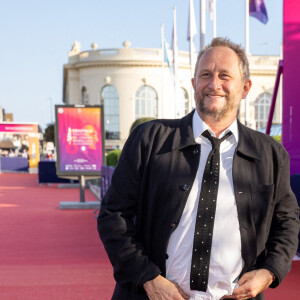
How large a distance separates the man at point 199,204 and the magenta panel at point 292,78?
370cm

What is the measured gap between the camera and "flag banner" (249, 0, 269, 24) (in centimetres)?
1492

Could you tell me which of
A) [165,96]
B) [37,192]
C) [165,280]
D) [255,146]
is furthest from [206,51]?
[165,96]

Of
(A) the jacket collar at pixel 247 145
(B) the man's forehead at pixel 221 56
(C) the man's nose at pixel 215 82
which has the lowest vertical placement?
(A) the jacket collar at pixel 247 145

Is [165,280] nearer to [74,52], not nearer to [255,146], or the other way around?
[255,146]

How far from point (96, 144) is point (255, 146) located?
8.85 metres

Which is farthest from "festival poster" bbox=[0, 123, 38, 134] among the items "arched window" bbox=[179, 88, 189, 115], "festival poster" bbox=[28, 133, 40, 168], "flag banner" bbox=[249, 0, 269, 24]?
"arched window" bbox=[179, 88, 189, 115]

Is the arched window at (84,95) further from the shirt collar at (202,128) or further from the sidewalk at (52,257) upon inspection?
the shirt collar at (202,128)

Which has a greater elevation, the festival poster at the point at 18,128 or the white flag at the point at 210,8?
the white flag at the point at 210,8

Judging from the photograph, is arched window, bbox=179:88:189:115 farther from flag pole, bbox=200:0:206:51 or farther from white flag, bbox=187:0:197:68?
flag pole, bbox=200:0:206:51

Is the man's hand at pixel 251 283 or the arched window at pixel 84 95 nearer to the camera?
the man's hand at pixel 251 283

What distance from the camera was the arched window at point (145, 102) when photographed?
48.7m

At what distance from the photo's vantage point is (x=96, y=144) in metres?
10.5

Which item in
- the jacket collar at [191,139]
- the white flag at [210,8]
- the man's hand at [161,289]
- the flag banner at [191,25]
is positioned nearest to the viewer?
the man's hand at [161,289]

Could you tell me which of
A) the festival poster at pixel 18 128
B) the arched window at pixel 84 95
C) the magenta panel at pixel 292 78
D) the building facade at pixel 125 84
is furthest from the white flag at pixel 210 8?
the arched window at pixel 84 95
